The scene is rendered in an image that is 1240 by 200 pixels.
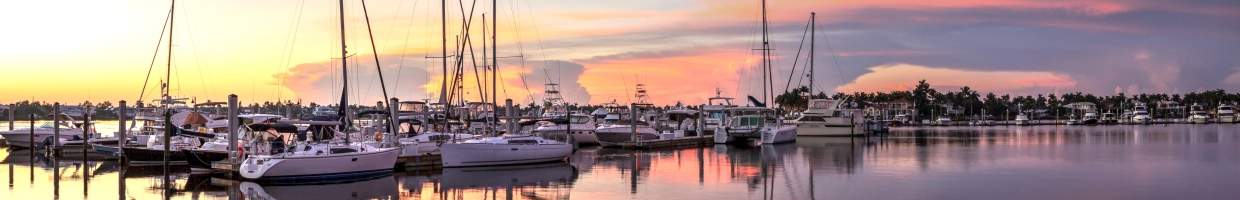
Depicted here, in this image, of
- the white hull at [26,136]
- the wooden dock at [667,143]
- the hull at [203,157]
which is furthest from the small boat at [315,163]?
the white hull at [26,136]

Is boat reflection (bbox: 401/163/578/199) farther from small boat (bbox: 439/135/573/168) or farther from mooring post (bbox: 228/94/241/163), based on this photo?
mooring post (bbox: 228/94/241/163)

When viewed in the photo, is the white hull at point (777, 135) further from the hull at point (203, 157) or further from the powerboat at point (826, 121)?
the hull at point (203, 157)

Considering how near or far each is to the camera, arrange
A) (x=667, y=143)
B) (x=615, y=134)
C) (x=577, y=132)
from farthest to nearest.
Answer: (x=577, y=132), (x=615, y=134), (x=667, y=143)

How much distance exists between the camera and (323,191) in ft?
107

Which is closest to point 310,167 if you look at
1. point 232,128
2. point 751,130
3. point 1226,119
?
point 232,128

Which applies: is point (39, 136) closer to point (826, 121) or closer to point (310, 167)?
point (310, 167)

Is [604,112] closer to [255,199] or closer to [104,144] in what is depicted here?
[104,144]

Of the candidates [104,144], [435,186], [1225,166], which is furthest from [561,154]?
[1225,166]

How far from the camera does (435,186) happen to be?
3484cm

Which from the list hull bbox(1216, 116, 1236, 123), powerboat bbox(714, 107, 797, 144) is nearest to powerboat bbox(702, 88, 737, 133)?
powerboat bbox(714, 107, 797, 144)

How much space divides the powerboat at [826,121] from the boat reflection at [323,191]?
4986 cm

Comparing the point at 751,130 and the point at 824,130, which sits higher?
the point at 751,130

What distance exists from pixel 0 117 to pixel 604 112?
5448 inches

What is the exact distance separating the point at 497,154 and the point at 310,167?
9271mm
